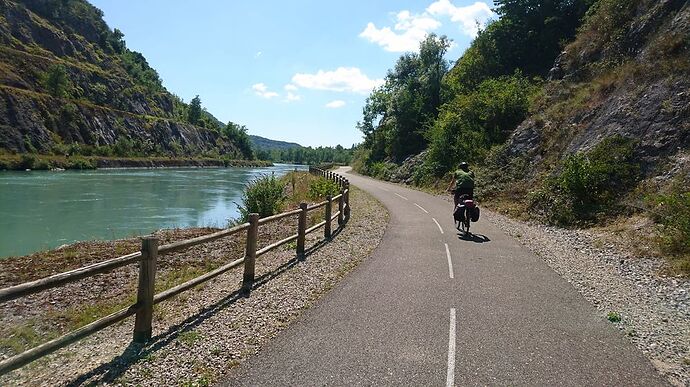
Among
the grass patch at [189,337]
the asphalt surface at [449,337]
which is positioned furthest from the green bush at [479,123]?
the grass patch at [189,337]

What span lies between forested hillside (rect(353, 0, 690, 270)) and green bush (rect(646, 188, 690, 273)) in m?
0.04

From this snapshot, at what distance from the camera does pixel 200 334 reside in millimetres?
5996

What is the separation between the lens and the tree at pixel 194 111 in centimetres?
15775

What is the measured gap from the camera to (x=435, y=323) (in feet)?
21.0

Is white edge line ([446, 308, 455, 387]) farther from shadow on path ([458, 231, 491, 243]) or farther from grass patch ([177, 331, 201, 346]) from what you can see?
shadow on path ([458, 231, 491, 243])

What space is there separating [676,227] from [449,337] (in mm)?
8018

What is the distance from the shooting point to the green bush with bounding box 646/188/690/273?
393 inches

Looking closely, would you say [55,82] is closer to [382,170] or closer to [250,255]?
Answer: [382,170]

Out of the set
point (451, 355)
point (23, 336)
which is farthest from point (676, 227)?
point (23, 336)

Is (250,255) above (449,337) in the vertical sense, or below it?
above

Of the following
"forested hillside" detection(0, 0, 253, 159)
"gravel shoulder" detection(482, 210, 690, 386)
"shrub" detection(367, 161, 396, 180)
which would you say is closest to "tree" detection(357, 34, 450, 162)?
"shrub" detection(367, 161, 396, 180)

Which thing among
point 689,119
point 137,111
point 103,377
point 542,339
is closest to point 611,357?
point 542,339

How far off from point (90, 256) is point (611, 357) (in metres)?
12.3

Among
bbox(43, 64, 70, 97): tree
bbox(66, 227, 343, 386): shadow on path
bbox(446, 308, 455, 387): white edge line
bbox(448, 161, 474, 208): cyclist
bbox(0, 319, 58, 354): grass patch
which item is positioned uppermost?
bbox(43, 64, 70, 97): tree
